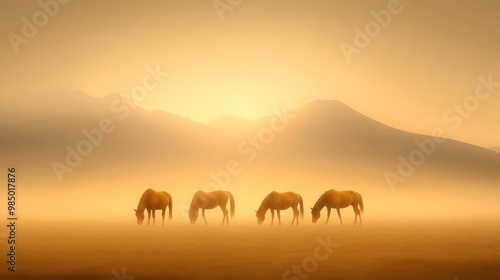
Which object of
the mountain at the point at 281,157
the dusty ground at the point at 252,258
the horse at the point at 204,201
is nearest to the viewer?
the dusty ground at the point at 252,258

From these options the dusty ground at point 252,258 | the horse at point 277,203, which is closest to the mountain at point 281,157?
the horse at point 277,203

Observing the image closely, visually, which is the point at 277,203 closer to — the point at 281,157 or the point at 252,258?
the point at 252,258

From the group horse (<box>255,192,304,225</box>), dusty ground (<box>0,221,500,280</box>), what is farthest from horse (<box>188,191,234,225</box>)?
dusty ground (<box>0,221,500,280</box>)

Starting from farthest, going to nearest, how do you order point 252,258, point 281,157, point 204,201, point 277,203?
point 281,157
point 277,203
point 204,201
point 252,258

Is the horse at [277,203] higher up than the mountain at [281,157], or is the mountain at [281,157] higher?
the mountain at [281,157]

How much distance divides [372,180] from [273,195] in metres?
136

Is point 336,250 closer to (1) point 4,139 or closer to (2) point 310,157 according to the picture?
(2) point 310,157

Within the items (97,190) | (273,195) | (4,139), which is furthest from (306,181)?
(273,195)

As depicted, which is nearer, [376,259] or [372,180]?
[376,259]

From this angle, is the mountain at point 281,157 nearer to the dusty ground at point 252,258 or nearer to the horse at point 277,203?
the horse at point 277,203

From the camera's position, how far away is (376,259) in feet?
59.1

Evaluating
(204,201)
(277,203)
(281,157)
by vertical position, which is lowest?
(277,203)

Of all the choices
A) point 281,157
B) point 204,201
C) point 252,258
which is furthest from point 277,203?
point 281,157

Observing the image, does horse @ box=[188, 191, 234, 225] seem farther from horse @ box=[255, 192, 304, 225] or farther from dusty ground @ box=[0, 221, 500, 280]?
dusty ground @ box=[0, 221, 500, 280]
